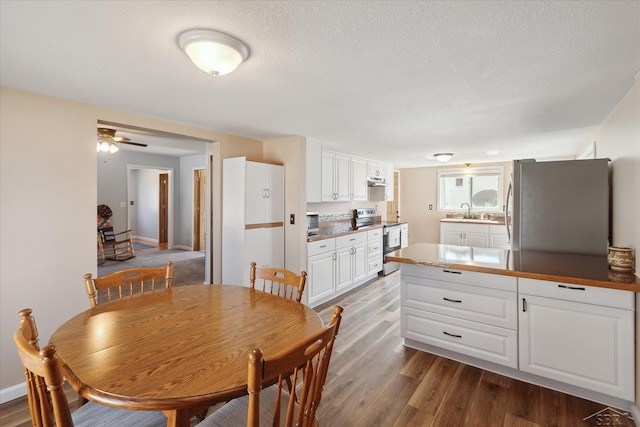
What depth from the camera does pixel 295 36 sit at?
1.42 meters

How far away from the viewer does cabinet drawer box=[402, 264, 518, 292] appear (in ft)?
7.35

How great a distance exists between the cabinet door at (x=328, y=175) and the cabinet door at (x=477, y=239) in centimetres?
317

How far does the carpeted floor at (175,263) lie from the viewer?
4.86 m

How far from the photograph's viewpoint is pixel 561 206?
2.59m

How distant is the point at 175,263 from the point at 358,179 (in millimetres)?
3877

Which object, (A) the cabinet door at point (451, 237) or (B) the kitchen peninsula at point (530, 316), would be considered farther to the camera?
(A) the cabinet door at point (451, 237)

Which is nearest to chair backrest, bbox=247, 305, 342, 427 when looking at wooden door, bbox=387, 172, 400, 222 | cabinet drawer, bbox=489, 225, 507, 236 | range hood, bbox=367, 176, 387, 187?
range hood, bbox=367, 176, 387, 187

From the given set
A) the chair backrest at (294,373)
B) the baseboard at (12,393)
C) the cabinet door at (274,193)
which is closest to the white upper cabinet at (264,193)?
the cabinet door at (274,193)

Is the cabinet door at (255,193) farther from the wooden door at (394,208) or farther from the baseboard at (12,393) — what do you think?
the wooden door at (394,208)

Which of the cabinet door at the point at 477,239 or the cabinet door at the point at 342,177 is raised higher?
the cabinet door at the point at 342,177

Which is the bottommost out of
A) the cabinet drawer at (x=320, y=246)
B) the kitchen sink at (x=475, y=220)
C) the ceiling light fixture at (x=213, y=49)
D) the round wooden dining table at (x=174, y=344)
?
the round wooden dining table at (x=174, y=344)

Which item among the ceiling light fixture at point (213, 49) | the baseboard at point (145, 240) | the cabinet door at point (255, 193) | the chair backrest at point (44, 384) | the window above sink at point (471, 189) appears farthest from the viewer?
the baseboard at point (145, 240)

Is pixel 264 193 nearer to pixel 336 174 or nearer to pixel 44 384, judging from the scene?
pixel 336 174

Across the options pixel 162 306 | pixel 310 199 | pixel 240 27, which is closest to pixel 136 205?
pixel 310 199
